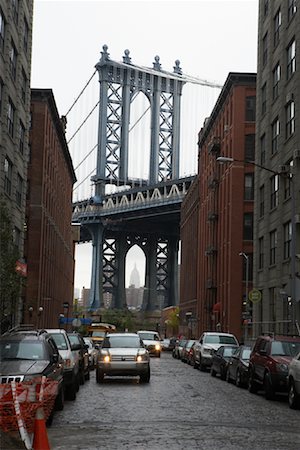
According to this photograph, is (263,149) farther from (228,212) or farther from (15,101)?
(228,212)

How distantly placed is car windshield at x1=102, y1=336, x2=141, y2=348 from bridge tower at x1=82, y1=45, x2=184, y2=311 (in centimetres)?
11274

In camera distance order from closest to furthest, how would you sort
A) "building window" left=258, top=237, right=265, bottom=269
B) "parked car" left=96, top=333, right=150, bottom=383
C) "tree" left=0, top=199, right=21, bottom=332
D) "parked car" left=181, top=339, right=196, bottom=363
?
"parked car" left=96, top=333, right=150, bottom=383, "tree" left=0, top=199, right=21, bottom=332, "parked car" left=181, top=339, right=196, bottom=363, "building window" left=258, top=237, right=265, bottom=269

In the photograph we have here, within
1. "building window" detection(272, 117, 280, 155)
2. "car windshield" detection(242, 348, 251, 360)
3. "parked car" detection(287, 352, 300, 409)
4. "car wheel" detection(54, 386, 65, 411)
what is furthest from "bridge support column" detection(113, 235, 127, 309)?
"car wheel" detection(54, 386, 65, 411)

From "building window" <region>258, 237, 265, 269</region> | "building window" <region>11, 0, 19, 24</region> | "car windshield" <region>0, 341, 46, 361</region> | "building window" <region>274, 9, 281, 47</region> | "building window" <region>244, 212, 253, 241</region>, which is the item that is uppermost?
"building window" <region>274, 9, 281, 47</region>

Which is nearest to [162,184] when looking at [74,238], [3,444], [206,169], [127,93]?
[74,238]

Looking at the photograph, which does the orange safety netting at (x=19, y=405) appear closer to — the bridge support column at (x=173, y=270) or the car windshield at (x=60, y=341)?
the car windshield at (x=60, y=341)

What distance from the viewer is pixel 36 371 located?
1391cm

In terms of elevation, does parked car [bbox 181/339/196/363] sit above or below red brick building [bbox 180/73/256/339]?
below

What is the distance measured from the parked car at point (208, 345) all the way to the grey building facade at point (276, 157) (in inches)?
116

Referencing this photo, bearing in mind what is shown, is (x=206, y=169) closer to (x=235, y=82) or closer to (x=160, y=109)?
(x=235, y=82)

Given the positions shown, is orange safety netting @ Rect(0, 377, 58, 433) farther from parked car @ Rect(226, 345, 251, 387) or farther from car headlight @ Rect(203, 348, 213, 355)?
car headlight @ Rect(203, 348, 213, 355)

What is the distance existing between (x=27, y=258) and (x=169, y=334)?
86360 millimetres

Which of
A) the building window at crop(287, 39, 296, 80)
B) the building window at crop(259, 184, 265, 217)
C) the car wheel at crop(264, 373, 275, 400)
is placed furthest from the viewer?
the building window at crop(259, 184, 265, 217)

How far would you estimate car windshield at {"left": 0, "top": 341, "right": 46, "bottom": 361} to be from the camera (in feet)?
49.6
